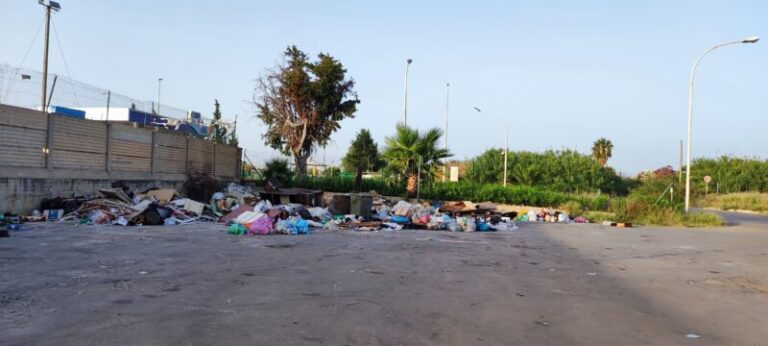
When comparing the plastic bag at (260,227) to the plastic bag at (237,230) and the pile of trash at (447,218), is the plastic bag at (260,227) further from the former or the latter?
the pile of trash at (447,218)

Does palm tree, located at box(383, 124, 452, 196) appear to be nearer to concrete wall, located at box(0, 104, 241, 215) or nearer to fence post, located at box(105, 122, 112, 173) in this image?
concrete wall, located at box(0, 104, 241, 215)

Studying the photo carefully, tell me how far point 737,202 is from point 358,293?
160 ft

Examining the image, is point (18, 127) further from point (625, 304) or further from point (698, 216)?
point (698, 216)

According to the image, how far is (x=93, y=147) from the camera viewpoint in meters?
18.8

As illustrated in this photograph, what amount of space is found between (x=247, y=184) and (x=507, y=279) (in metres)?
20.4

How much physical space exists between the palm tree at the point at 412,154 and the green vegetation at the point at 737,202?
29.1m

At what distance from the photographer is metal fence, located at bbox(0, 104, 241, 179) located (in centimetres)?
1586

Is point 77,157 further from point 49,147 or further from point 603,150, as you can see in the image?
point 603,150

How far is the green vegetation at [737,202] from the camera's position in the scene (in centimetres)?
4409

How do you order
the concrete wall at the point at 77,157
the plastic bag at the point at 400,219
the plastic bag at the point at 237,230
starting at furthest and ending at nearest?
the plastic bag at the point at 400,219
the concrete wall at the point at 77,157
the plastic bag at the point at 237,230

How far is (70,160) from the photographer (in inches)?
699

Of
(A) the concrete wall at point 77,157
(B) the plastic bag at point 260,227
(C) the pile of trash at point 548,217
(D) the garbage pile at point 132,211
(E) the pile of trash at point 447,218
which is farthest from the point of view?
(C) the pile of trash at point 548,217

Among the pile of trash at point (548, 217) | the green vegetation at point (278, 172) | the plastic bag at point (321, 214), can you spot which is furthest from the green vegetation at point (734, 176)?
the plastic bag at point (321, 214)

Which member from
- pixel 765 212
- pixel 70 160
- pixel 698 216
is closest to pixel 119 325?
pixel 70 160
